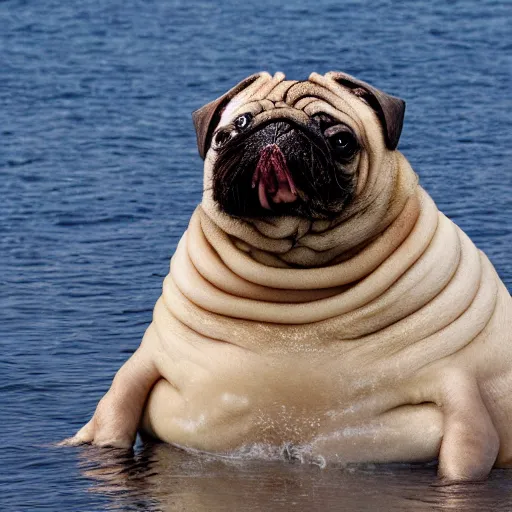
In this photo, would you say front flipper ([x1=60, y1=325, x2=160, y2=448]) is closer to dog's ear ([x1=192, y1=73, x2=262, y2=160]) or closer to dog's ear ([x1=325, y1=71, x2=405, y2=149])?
dog's ear ([x1=192, y1=73, x2=262, y2=160])

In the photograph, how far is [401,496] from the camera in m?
8.32

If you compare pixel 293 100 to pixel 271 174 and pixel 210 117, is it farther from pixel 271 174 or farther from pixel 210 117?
pixel 271 174

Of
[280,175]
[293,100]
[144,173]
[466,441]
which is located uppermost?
[293,100]

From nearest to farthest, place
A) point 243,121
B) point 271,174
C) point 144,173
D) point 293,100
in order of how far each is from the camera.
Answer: point 271,174
point 243,121
point 293,100
point 144,173

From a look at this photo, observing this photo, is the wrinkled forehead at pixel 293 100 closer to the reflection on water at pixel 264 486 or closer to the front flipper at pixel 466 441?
the front flipper at pixel 466 441

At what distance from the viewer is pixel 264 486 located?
27.8ft

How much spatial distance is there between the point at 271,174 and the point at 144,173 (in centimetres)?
771

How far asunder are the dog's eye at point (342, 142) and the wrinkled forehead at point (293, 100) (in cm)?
9

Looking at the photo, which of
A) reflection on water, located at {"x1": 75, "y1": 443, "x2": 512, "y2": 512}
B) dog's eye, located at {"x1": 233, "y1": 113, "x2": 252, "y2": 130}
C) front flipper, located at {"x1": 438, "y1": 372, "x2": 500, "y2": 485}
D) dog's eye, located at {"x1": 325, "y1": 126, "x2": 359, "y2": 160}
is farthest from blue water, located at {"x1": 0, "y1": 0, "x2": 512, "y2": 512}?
dog's eye, located at {"x1": 233, "y1": 113, "x2": 252, "y2": 130}

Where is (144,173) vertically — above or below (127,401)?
below

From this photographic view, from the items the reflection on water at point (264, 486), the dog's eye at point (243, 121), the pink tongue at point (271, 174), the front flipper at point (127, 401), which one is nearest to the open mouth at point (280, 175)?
the pink tongue at point (271, 174)

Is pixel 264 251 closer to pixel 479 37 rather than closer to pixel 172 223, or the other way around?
pixel 172 223

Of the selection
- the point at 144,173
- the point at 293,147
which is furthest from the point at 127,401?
the point at 144,173

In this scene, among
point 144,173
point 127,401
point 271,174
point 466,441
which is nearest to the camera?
point 271,174
